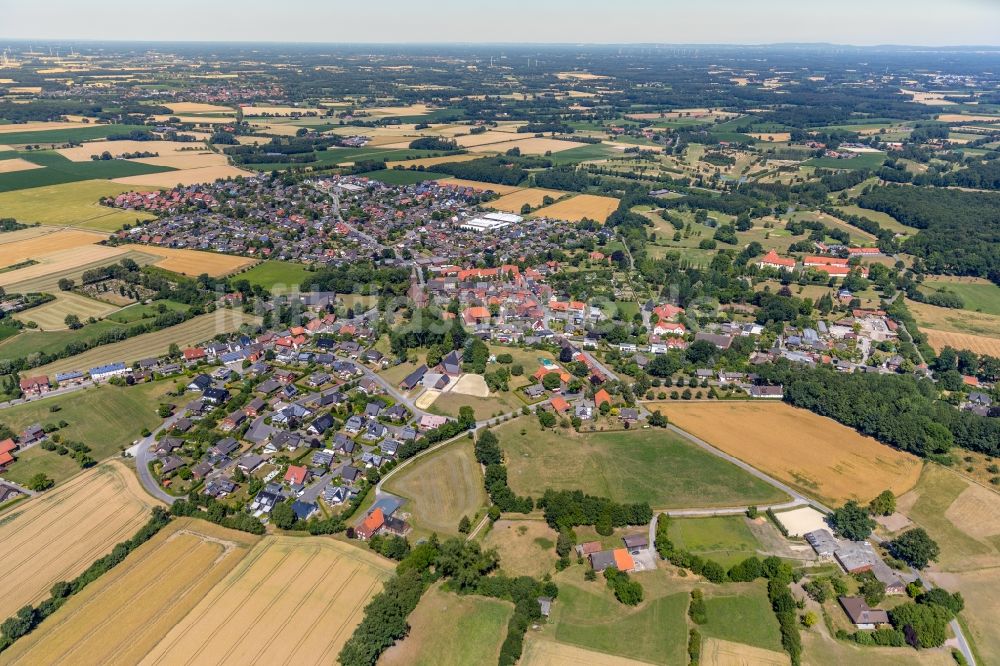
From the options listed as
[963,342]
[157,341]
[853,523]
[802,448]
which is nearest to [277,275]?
[157,341]

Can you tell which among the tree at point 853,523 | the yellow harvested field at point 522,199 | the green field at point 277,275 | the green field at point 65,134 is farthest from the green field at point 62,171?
the tree at point 853,523

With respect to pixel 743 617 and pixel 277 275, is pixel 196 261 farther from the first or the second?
pixel 743 617

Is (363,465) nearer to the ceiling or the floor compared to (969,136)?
nearer to the floor

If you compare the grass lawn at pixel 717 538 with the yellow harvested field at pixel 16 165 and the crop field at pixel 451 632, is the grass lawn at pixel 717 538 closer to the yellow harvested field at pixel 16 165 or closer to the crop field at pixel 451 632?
the crop field at pixel 451 632

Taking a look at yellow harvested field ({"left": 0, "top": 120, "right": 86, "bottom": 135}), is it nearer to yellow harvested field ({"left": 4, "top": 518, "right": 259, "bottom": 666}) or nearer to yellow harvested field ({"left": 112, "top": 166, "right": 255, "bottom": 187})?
yellow harvested field ({"left": 112, "top": 166, "right": 255, "bottom": 187})

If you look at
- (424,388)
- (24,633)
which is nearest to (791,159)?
(424,388)

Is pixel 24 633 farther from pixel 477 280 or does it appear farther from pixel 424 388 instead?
pixel 477 280
